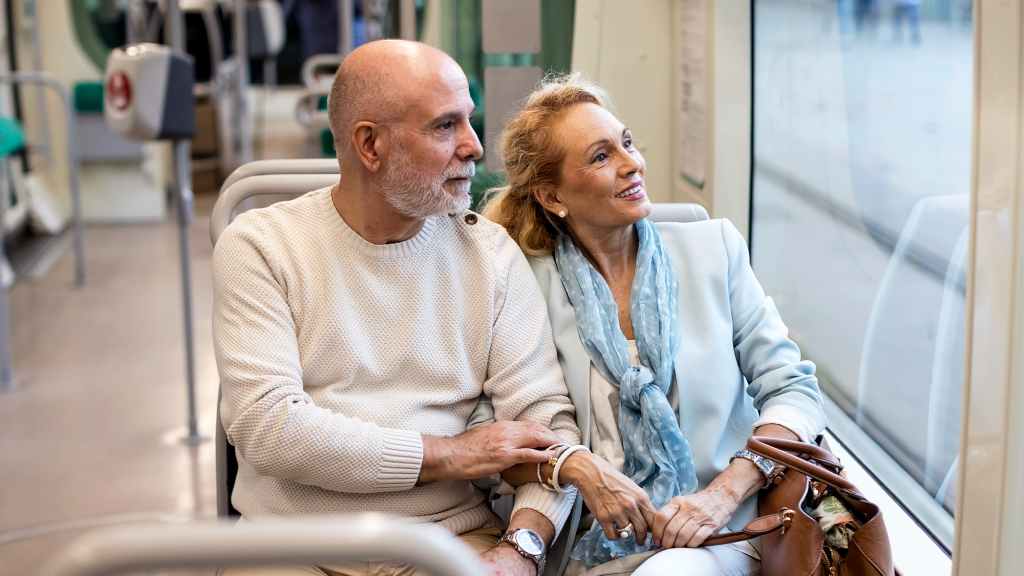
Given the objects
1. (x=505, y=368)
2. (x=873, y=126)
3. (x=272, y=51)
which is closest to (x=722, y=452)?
(x=505, y=368)

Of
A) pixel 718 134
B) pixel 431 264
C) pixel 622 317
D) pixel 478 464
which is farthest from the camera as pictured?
pixel 718 134

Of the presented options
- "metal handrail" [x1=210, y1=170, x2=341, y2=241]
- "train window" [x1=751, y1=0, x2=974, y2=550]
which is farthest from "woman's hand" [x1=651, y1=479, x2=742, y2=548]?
"metal handrail" [x1=210, y1=170, x2=341, y2=241]

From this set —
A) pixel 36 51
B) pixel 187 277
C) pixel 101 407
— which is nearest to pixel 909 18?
pixel 187 277

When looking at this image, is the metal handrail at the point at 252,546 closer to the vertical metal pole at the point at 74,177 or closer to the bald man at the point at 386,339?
the bald man at the point at 386,339

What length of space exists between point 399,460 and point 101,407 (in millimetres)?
2752

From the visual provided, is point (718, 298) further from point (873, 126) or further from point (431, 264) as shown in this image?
point (873, 126)

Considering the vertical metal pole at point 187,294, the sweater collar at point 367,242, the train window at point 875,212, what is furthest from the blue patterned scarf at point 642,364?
the vertical metal pole at point 187,294

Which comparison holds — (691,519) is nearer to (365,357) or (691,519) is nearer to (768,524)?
(768,524)

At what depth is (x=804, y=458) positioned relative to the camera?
153 cm

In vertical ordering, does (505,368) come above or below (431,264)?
below

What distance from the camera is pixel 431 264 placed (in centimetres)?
167

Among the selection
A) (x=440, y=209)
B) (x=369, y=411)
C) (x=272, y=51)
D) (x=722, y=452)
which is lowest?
(x=722, y=452)

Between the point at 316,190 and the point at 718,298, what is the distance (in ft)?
2.54

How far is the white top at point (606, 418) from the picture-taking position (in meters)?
1.69
